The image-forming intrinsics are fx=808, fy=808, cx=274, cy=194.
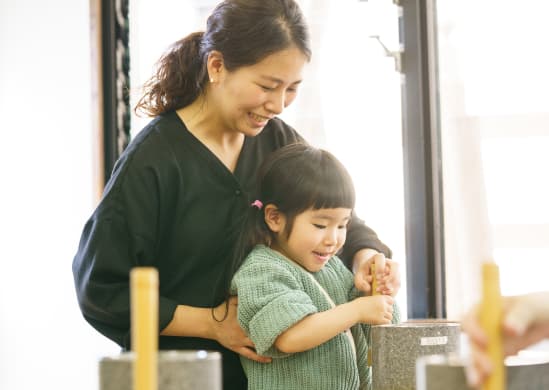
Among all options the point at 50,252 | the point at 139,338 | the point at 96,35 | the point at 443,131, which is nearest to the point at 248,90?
the point at 443,131

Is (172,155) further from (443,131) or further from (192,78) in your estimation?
(443,131)

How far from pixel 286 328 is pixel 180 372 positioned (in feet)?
2.10

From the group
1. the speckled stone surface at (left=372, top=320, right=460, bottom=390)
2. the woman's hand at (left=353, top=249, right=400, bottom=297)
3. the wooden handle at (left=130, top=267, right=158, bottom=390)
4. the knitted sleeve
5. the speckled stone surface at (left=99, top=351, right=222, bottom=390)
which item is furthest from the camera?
the woman's hand at (left=353, top=249, right=400, bottom=297)

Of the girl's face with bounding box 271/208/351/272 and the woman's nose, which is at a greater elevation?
the woman's nose

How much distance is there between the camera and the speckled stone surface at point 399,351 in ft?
3.23

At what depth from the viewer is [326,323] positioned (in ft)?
3.96

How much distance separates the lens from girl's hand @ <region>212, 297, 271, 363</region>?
1276mm

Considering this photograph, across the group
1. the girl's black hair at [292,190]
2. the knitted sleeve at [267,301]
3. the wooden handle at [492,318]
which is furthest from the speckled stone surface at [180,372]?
the girl's black hair at [292,190]

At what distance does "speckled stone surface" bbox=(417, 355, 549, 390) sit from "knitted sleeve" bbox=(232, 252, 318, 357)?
60 centimetres

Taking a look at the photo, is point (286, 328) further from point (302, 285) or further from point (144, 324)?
point (144, 324)

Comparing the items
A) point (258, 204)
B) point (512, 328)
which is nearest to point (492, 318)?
point (512, 328)

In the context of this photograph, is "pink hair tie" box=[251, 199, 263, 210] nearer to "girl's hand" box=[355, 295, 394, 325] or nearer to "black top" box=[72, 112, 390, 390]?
"black top" box=[72, 112, 390, 390]

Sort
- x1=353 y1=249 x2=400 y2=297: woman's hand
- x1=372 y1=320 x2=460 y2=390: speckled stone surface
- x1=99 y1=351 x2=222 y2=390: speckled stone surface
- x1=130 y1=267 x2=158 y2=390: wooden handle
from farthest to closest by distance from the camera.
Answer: x1=353 y1=249 x2=400 y2=297: woman's hand, x1=372 y1=320 x2=460 y2=390: speckled stone surface, x1=99 y1=351 x2=222 y2=390: speckled stone surface, x1=130 y1=267 x2=158 y2=390: wooden handle

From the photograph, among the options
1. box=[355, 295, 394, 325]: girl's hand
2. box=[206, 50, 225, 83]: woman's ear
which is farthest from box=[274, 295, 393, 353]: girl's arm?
box=[206, 50, 225, 83]: woman's ear
